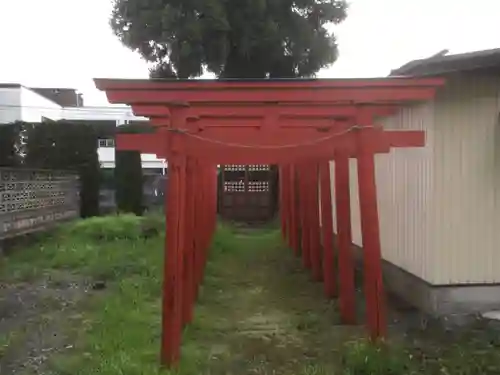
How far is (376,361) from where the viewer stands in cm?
491

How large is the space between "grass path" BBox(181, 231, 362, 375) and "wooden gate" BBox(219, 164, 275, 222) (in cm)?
1023

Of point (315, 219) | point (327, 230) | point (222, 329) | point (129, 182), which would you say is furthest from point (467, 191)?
point (129, 182)

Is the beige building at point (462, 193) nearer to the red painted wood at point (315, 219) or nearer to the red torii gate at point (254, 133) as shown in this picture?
the red torii gate at point (254, 133)

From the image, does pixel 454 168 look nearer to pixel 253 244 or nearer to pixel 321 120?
pixel 321 120

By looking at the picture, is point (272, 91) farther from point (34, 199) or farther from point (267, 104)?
point (34, 199)

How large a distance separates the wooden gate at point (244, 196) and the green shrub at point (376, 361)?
15.9m

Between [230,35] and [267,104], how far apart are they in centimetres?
1499

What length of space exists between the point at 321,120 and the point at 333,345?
2.28 meters

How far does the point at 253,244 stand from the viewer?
14516mm

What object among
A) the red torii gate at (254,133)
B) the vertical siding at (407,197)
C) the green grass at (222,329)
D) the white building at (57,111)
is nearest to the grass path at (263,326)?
the green grass at (222,329)

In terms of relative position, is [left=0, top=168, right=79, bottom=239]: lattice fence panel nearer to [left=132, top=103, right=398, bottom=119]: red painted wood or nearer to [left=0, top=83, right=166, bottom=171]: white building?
[left=0, top=83, right=166, bottom=171]: white building

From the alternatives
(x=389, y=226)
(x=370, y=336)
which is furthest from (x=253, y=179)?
(x=370, y=336)

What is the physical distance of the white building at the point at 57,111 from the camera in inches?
1014

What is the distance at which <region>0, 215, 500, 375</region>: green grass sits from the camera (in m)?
5.05
